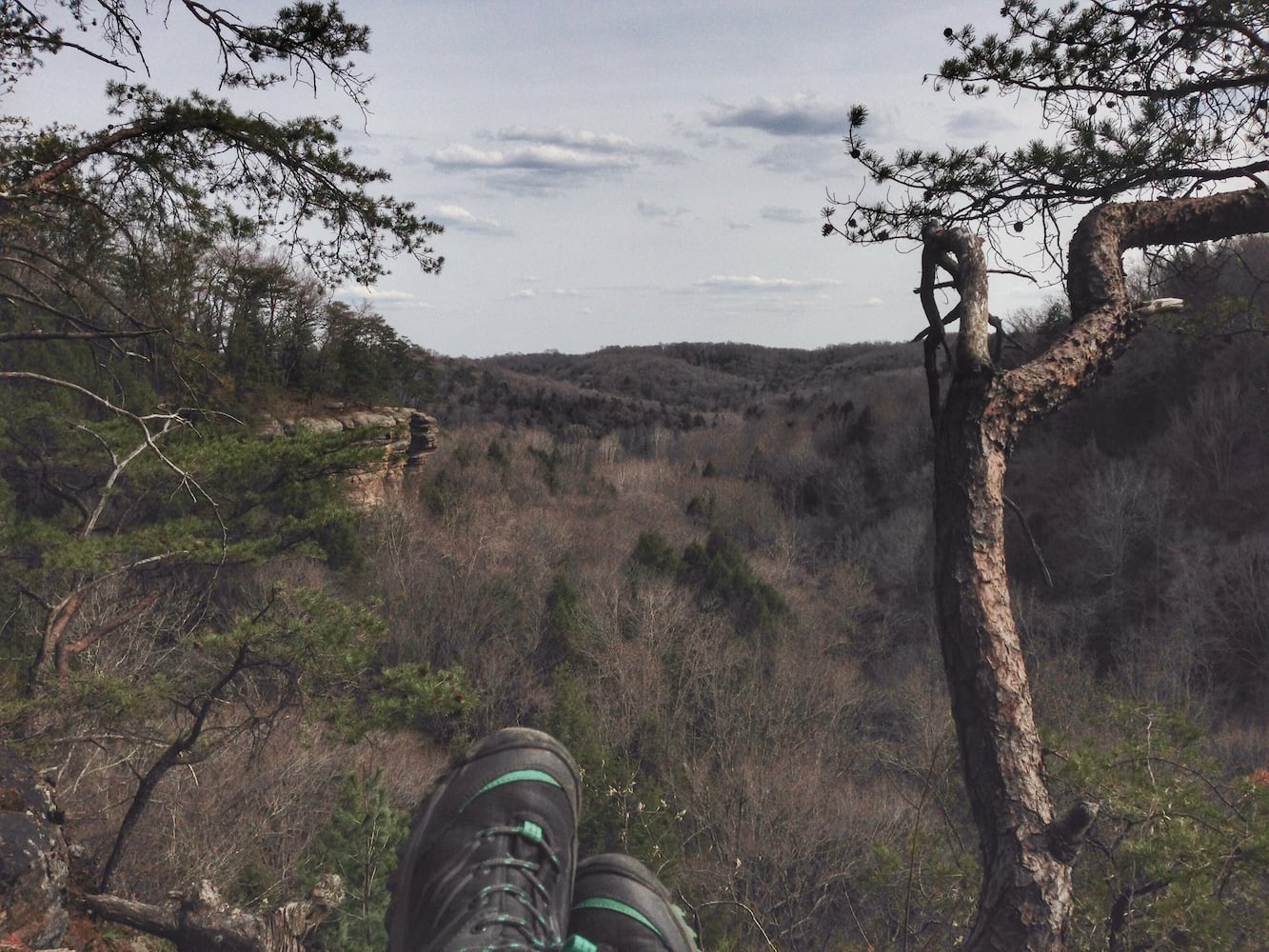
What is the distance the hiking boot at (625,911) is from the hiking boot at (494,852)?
5 centimetres

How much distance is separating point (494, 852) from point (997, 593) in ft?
5.37

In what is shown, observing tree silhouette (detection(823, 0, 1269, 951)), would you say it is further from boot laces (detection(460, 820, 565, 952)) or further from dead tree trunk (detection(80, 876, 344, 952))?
dead tree trunk (detection(80, 876, 344, 952))

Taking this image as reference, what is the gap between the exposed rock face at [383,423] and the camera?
76.0 feet

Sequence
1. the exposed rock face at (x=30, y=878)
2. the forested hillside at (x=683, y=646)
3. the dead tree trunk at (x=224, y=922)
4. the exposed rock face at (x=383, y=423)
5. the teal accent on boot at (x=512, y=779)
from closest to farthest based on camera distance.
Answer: the teal accent on boot at (x=512, y=779) < the exposed rock face at (x=30, y=878) < the dead tree trunk at (x=224, y=922) < the forested hillside at (x=683, y=646) < the exposed rock face at (x=383, y=423)

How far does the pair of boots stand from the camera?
7.18 feet

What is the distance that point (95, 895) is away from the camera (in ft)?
20.7

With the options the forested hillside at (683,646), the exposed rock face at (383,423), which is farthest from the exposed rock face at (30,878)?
the exposed rock face at (383,423)

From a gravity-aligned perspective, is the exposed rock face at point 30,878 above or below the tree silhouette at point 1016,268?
below

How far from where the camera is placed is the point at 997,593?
276cm

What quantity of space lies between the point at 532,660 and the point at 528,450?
18.6 metres

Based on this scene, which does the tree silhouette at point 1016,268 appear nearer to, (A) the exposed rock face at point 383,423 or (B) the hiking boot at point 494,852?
(B) the hiking boot at point 494,852

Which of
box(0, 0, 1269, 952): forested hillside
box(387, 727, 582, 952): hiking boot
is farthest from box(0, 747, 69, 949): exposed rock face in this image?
box(387, 727, 582, 952): hiking boot

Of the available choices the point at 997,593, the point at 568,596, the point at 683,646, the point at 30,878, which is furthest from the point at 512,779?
the point at 568,596

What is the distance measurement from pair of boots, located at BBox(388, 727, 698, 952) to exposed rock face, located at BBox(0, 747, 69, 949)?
11.9 feet
